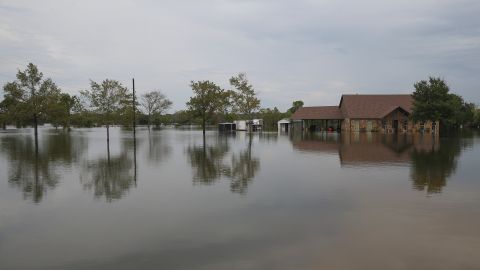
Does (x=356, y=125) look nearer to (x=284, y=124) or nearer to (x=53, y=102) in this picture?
(x=284, y=124)

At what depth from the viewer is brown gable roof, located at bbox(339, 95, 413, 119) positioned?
2458 inches

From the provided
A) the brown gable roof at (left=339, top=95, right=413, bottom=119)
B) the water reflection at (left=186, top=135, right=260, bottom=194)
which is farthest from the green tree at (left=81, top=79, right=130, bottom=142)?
the brown gable roof at (left=339, top=95, right=413, bottom=119)

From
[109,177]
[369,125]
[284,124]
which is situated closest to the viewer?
[109,177]

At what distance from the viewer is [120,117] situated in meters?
44.3

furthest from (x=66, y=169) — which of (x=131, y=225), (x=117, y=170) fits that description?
(x=131, y=225)

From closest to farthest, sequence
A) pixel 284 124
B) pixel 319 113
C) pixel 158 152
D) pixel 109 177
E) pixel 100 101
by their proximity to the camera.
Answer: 1. pixel 109 177
2. pixel 158 152
3. pixel 100 101
4. pixel 319 113
5. pixel 284 124

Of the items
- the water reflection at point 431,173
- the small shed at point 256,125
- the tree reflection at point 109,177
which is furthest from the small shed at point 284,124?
the tree reflection at point 109,177

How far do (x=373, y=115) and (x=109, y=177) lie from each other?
55.4m

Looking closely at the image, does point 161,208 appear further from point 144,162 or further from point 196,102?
point 196,102

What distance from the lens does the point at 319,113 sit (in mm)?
69438

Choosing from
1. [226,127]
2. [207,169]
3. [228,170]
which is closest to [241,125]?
[226,127]

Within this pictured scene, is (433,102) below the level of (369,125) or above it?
above

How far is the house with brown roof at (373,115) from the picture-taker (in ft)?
200

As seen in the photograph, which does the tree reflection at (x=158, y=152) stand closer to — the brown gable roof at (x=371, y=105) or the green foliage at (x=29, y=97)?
the green foliage at (x=29, y=97)
